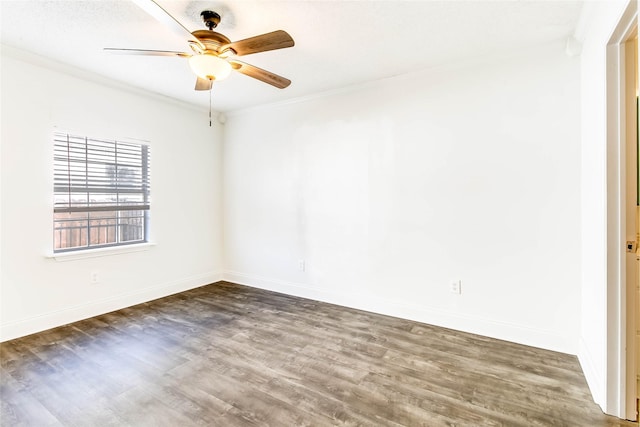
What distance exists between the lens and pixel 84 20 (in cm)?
215

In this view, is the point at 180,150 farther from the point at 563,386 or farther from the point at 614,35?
the point at 563,386

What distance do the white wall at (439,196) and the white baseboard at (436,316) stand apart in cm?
1

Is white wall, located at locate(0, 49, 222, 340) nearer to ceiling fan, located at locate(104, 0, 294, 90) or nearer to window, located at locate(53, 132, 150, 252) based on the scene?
window, located at locate(53, 132, 150, 252)

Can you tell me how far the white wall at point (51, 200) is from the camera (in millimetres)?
2656

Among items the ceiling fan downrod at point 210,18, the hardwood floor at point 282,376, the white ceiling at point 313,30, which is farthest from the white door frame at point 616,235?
the ceiling fan downrod at point 210,18

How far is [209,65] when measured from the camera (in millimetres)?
1990

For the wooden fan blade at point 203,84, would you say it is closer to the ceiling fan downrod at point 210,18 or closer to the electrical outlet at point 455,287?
the ceiling fan downrod at point 210,18

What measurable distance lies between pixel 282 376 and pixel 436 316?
161 centimetres

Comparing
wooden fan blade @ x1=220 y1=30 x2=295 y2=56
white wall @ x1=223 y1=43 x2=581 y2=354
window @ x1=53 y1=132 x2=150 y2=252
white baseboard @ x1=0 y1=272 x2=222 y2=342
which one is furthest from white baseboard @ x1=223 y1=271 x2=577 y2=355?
wooden fan blade @ x1=220 y1=30 x2=295 y2=56

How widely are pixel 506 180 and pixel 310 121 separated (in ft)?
7.16

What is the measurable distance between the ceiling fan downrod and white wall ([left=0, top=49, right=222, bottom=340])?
6.20ft

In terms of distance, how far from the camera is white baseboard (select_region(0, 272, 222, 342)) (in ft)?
8.79

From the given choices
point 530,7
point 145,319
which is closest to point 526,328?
point 530,7

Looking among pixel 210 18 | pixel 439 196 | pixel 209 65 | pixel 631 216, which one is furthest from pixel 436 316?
pixel 210 18
